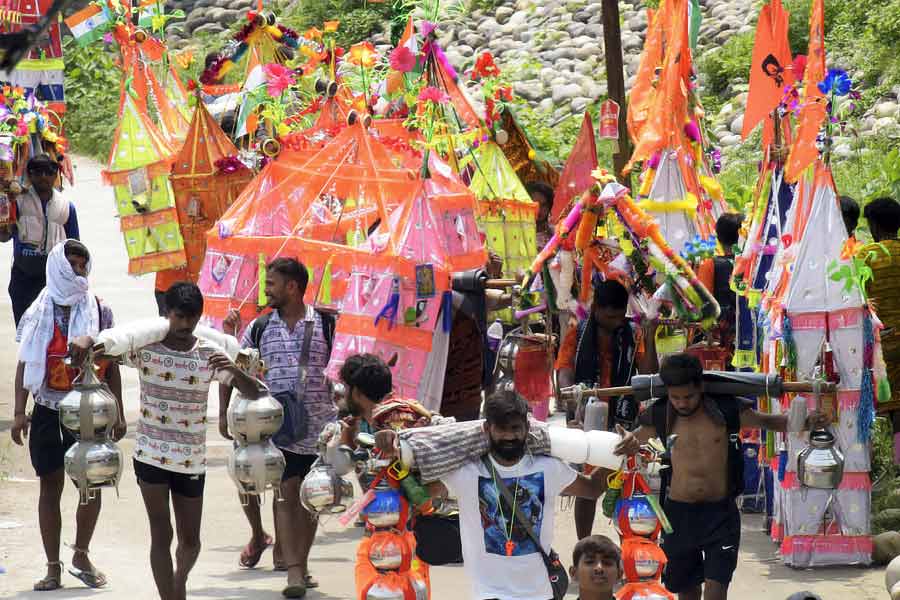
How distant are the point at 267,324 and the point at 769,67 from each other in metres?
3.45

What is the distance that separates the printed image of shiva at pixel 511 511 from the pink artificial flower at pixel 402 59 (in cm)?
503

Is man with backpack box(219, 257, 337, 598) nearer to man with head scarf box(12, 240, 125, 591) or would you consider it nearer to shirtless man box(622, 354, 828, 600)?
man with head scarf box(12, 240, 125, 591)

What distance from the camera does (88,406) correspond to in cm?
634

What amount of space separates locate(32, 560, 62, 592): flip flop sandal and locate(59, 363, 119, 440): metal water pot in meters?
1.63

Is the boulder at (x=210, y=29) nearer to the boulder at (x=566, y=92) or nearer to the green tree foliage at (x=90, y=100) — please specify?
the green tree foliage at (x=90, y=100)

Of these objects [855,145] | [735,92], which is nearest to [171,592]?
[855,145]

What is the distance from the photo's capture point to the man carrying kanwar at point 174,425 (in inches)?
268

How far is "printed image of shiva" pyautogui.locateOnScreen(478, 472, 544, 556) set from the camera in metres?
5.45

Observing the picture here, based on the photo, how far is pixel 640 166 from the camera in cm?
1146

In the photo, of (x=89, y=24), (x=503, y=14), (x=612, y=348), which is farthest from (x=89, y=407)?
(x=503, y=14)

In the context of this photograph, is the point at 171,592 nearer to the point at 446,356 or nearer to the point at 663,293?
the point at 446,356

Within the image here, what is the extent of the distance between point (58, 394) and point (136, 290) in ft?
27.7

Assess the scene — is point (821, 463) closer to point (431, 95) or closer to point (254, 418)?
point (254, 418)

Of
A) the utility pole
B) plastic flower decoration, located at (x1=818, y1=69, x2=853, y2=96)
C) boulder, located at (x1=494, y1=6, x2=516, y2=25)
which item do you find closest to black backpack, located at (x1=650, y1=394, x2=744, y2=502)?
plastic flower decoration, located at (x1=818, y1=69, x2=853, y2=96)
